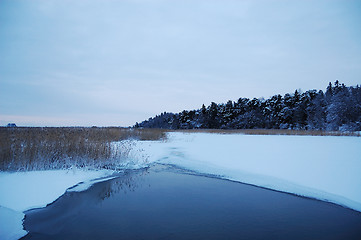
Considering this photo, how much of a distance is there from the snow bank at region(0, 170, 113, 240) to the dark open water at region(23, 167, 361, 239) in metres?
0.19

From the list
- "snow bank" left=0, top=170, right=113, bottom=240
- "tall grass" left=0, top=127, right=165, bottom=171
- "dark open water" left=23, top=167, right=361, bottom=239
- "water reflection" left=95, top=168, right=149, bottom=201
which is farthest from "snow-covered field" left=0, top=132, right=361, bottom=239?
"water reflection" left=95, top=168, right=149, bottom=201

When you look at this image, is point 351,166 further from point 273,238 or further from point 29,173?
point 29,173

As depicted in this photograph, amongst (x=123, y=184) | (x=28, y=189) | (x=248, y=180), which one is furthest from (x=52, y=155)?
(x=248, y=180)

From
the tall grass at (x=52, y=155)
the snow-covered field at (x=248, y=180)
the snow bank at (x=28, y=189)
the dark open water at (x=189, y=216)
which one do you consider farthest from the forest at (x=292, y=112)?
the snow bank at (x=28, y=189)

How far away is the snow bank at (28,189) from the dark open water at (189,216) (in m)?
0.19

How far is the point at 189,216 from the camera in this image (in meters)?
3.40

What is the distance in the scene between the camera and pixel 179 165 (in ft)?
24.0

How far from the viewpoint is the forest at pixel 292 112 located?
1133 inches

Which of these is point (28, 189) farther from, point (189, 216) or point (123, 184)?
point (189, 216)

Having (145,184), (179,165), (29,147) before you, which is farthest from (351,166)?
(29,147)

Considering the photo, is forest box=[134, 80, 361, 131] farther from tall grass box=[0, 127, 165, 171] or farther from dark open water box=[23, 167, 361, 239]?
tall grass box=[0, 127, 165, 171]

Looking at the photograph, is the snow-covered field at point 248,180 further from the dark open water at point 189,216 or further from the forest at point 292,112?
the forest at point 292,112

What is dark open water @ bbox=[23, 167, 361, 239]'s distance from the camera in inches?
113

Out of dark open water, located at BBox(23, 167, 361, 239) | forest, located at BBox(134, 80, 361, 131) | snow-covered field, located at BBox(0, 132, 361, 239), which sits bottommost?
dark open water, located at BBox(23, 167, 361, 239)
